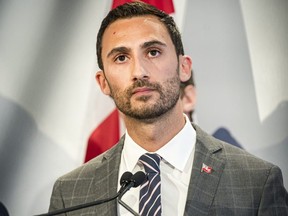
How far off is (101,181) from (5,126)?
2.43 feet

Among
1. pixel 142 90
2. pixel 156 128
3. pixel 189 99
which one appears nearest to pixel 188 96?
pixel 189 99

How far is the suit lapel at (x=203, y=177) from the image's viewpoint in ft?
6.27

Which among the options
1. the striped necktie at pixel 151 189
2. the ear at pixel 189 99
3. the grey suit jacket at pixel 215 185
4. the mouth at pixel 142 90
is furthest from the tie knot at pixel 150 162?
the ear at pixel 189 99

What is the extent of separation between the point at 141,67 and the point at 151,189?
17.5 inches

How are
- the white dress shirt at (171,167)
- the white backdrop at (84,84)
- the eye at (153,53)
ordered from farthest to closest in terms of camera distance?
the white backdrop at (84,84) → the eye at (153,53) → the white dress shirt at (171,167)

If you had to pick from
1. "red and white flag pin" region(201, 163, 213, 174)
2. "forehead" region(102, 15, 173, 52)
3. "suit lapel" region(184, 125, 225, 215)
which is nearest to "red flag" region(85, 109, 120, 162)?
"forehead" region(102, 15, 173, 52)

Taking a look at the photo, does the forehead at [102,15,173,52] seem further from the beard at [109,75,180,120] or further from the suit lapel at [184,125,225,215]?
the suit lapel at [184,125,225,215]

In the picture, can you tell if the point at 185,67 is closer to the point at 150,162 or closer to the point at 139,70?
the point at 139,70

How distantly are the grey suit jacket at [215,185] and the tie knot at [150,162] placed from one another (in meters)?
0.13

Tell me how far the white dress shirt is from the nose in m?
0.30

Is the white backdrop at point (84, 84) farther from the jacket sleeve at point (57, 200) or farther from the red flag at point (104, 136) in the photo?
the jacket sleeve at point (57, 200)

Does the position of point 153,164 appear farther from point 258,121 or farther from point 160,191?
point 258,121

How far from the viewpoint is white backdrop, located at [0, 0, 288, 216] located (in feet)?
8.45

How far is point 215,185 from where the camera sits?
1961mm
